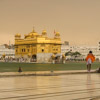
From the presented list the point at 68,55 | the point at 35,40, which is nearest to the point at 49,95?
the point at 35,40

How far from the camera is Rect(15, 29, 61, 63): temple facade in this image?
119m

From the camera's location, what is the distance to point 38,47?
119 metres

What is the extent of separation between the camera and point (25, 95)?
8570 mm

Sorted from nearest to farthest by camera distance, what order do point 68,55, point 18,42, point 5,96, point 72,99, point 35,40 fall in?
point 72,99
point 5,96
point 35,40
point 18,42
point 68,55

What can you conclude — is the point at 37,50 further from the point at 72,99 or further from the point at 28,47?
the point at 72,99

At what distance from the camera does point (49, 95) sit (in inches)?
340

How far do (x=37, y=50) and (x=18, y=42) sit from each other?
11528 millimetres

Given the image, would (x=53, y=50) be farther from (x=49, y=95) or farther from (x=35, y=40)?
(x=49, y=95)

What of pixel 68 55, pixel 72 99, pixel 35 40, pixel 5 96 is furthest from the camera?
pixel 68 55

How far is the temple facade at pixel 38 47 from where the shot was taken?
11888 cm

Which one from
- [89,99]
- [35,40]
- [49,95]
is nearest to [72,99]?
[89,99]

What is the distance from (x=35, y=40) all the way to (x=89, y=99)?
111 metres

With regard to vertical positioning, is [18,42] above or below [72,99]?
above

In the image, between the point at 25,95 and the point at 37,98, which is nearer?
the point at 37,98
